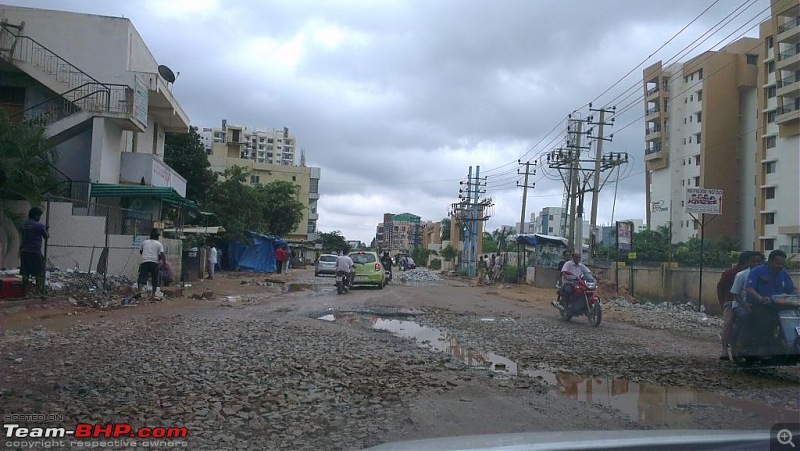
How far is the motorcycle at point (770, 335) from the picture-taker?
25.4 feet

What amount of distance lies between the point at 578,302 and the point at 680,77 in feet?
193

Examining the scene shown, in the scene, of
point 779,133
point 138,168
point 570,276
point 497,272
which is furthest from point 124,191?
point 779,133

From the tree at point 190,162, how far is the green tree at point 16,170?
2249 cm

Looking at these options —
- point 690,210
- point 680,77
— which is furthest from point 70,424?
point 680,77

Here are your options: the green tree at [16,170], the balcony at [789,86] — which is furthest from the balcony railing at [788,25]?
the green tree at [16,170]

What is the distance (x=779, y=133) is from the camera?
47.6 metres

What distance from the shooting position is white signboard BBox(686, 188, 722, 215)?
1808 centimetres

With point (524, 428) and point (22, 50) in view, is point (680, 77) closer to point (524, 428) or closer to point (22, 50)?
point (22, 50)

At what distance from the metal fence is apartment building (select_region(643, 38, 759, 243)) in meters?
50.1

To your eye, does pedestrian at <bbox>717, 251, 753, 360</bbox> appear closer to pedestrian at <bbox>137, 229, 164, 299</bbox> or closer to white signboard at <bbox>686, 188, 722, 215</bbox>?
white signboard at <bbox>686, 188, 722, 215</bbox>

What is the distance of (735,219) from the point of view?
5816cm

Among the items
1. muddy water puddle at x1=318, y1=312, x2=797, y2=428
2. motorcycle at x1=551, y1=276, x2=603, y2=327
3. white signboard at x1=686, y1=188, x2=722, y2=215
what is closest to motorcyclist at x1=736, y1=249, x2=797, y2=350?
muddy water puddle at x1=318, y1=312, x2=797, y2=428

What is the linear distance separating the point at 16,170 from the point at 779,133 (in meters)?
52.3

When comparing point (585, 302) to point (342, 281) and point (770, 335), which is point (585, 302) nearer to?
point (770, 335)
